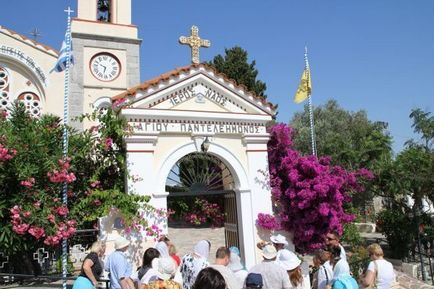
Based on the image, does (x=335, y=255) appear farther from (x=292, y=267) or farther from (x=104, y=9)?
(x=104, y=9)

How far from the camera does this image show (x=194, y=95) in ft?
29.1

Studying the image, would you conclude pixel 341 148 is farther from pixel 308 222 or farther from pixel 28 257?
pixel 28 257

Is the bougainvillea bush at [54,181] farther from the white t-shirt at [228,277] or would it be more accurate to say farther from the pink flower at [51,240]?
the white t-shirt at [228,277]

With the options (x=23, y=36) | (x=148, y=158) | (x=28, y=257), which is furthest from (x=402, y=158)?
(x=23, y=36)

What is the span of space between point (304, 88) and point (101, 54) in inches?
362

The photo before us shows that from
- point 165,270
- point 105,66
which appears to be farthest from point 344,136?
point 165,270

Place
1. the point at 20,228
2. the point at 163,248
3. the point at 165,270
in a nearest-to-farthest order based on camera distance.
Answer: the point at 165,270 < the point at 163,248 < the point at 20,228

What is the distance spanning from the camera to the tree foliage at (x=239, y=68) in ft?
74.8

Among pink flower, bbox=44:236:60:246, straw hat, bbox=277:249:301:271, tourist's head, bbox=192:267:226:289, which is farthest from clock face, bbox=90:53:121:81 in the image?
tourist's head, bbox=192:267:226:289

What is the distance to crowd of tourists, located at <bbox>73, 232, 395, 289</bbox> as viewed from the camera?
418 centimetres

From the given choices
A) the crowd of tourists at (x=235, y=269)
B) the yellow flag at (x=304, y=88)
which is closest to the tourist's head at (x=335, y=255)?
the crowd of tourists at (x=235, y=269)

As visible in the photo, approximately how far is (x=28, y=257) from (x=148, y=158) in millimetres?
3195

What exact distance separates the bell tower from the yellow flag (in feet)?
25.9

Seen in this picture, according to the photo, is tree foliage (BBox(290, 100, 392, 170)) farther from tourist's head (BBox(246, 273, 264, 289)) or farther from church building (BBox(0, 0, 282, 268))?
tourist's head (BBox(246, 273, 264, 289))
